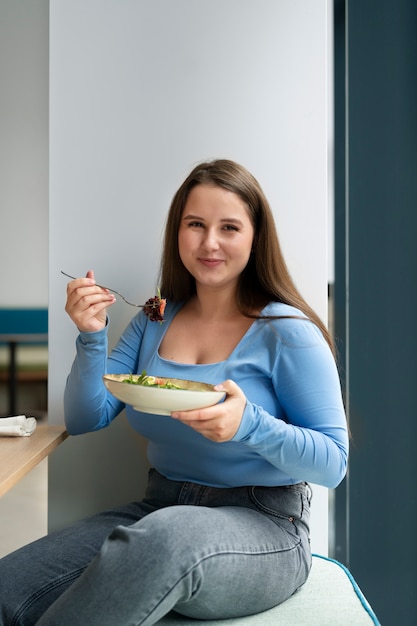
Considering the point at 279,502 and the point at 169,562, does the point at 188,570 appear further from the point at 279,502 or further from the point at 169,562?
the point at 279,502

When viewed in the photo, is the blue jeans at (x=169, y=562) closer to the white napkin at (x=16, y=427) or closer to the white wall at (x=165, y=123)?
the white napkin at (x=16, y=427)

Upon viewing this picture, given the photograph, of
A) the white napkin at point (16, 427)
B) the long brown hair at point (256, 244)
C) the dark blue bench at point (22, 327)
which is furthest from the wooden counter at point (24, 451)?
the dark blue bench at point (22, 327)

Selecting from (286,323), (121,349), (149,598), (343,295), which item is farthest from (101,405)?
(343,295)

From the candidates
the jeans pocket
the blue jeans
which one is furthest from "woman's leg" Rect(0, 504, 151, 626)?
the jeans pocket

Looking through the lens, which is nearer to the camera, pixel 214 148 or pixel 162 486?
pixel 162 486

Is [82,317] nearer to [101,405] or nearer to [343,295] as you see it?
[101,405]

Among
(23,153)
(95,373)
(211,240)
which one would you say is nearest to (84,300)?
(95,373)

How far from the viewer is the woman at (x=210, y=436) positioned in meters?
1.00

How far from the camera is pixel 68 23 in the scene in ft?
5.31

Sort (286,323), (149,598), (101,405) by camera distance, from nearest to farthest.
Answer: (149,598) → (286,323) → (101,405)

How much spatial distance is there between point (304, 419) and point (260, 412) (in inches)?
5.0

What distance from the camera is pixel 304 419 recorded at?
1222 millimetres

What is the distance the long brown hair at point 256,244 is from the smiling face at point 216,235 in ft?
0.07
